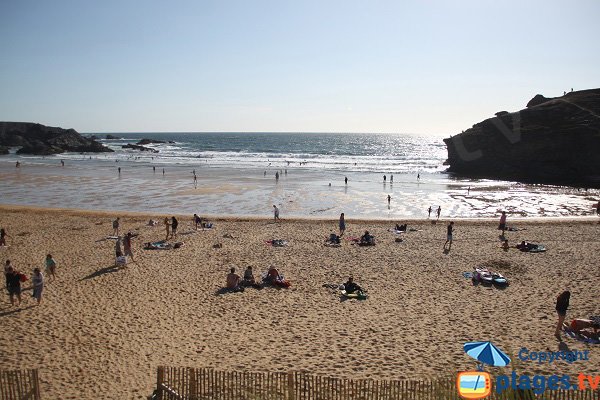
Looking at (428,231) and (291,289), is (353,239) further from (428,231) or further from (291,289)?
(291,289)

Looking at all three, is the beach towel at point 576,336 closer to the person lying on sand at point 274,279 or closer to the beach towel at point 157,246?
the person lying on sand at point 274,279

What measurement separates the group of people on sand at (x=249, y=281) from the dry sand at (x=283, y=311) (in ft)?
1.40

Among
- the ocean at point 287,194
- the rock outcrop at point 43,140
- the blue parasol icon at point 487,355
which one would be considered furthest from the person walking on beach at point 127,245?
the rock outcrop at point 43,140

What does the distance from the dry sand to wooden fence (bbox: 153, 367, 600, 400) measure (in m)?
1.09

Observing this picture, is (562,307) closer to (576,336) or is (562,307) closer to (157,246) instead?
(576,336)

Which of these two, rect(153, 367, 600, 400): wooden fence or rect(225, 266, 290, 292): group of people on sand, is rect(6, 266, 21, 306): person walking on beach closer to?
rect(225, 266, 290, 292): group of people on sand

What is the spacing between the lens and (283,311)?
1230cm

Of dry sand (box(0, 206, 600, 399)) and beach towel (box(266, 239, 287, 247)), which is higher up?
beach towel (box(266, 239, 287, 247))

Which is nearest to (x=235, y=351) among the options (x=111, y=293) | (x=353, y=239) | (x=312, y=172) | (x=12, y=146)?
(x=111, y=293)

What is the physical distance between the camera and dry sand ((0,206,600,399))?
9.24 m

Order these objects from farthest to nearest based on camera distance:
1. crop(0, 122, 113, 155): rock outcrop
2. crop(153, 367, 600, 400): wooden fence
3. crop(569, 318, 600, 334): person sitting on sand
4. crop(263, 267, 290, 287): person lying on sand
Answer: crop(0, 122, 113, 155): rock outcrop < crop(263, 267, 290, 287): person lying on sand < crop(569, 318, 600, 334): person sitting on sand < crop(153, 367, 600, 400): wooden fence

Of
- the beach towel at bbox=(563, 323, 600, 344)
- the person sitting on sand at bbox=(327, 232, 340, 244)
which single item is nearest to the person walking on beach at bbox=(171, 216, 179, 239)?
the person sitting on sand at bbox=(327, 232, 340, 244)

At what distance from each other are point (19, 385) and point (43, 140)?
11022 cm

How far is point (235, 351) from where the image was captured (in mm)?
9867
